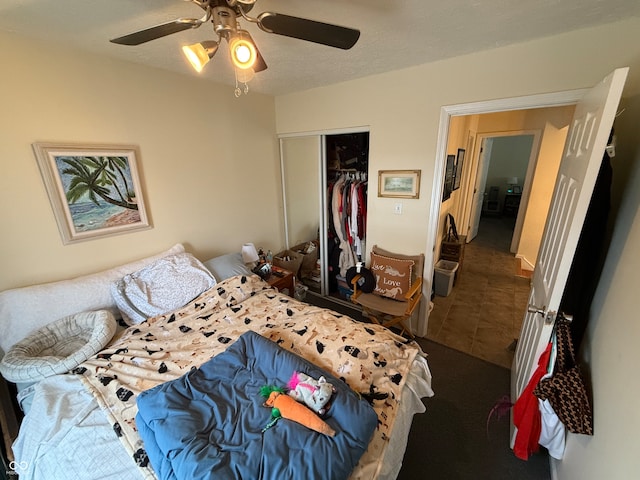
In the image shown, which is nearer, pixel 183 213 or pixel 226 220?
pixel 183 213

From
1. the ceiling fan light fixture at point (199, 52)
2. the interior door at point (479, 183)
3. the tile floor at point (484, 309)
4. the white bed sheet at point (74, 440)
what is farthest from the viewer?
the interior door at point (479, 183)

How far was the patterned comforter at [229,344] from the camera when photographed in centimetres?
111

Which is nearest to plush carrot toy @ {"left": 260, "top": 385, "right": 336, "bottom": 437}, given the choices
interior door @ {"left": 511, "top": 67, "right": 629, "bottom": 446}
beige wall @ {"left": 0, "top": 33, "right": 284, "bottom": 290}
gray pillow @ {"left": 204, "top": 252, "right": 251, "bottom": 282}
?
interior door @ {"left": 511, "top": 67, "right": 629, "bottom": 446}

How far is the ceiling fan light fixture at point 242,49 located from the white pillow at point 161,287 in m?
1.55

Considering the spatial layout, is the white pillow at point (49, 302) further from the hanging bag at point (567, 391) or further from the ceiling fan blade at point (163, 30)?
the hanging bag at point (567, 391)

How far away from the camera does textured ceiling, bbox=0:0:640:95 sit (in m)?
1.20

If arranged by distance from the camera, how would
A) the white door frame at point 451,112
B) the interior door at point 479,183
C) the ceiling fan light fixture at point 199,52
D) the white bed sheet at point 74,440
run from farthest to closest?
the interior door at point 479,183, the white door frame at point 451,112, the ceiling fan light fixture at point 199,52, the white bed sheet at point 74,440

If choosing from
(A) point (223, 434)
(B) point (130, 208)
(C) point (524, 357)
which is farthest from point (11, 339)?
(C) point (524, 357)

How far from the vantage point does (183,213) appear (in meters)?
2.30

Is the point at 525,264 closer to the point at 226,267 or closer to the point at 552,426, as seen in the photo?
the point at 552,426

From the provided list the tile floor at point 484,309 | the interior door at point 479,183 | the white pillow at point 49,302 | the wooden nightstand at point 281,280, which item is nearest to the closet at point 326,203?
the wooden nightstand at point 281,280

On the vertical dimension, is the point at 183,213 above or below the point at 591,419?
above

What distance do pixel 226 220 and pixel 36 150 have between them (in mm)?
1373

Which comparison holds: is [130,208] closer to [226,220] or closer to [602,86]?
[226,220]
